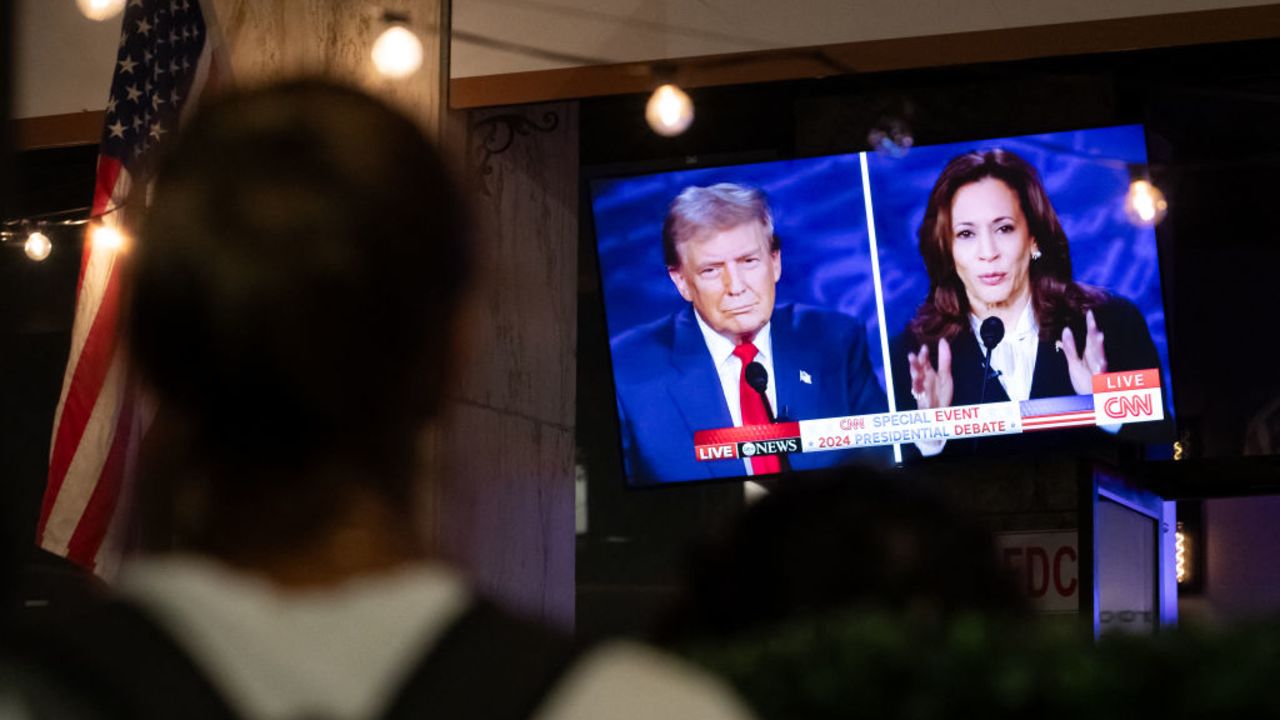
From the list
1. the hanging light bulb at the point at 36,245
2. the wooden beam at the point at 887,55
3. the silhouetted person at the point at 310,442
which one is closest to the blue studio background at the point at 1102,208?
the wooden beam at the point at 887,55

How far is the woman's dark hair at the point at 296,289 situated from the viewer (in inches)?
29.3

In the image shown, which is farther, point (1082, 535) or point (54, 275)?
point (54, 275)

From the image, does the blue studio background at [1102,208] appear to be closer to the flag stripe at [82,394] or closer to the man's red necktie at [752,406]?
the man's red necktie at [752,406]

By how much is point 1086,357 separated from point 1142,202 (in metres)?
0.55

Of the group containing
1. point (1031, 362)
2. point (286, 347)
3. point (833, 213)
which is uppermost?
point (833, 213)

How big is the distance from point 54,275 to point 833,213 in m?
5.19

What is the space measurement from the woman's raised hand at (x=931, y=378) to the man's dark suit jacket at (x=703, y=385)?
13 centimetres

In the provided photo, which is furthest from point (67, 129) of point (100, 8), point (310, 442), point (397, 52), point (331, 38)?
point (310, 442)

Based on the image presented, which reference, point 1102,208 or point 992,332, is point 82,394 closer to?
point 992,332

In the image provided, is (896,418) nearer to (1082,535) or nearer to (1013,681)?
(1082,535)

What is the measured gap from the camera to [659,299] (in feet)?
20.4

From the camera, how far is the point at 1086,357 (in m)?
5.68

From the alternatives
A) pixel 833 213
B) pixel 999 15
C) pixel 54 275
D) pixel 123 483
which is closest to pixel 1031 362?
pixel 833 213

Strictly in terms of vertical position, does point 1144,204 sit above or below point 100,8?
below
